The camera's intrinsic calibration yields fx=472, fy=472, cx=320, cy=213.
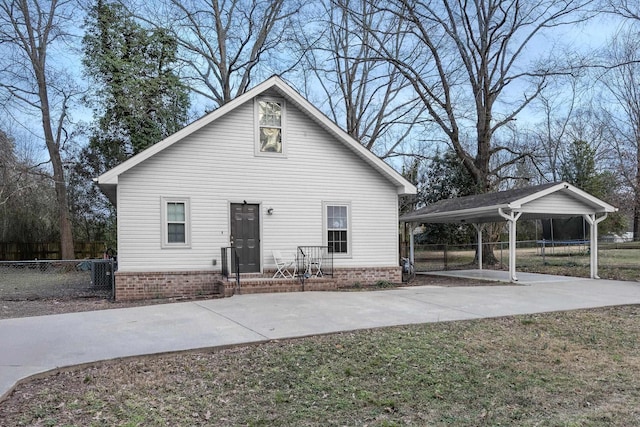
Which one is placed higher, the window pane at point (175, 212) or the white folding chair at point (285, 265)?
the window pane at point (175, 212)

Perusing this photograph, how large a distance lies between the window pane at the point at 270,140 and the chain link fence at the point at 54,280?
4.87m

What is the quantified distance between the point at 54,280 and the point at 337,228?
9.12 m

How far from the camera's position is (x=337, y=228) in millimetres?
13180

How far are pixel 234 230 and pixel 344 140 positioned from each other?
3875 mm

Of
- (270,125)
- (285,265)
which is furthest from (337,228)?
(270,125)

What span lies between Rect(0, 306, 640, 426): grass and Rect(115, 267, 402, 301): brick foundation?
4.88 meters

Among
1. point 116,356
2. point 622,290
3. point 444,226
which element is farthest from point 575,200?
point 116,356

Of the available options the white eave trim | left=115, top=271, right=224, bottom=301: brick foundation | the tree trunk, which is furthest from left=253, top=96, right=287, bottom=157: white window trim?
the tree trunk

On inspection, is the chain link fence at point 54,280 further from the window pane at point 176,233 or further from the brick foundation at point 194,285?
the window pane at point 176,233

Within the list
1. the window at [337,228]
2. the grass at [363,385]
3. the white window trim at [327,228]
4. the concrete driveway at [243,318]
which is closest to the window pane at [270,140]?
the white window trim at [327,228]

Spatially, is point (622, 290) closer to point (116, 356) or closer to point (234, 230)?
point (234, 230)

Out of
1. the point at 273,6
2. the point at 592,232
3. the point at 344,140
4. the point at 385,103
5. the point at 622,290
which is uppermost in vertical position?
the point at 273,6

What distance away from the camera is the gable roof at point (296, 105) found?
36.2 feet

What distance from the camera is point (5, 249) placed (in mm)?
23922
